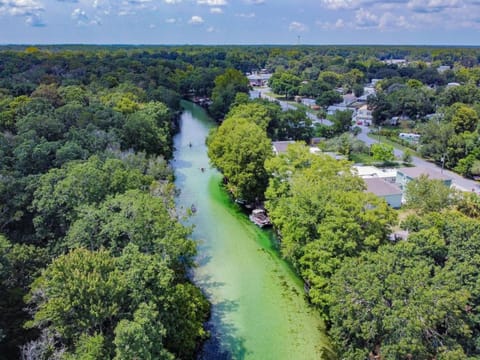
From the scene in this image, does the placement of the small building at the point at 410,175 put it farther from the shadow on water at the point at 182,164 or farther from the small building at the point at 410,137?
the shadow on water at the point at 182,164

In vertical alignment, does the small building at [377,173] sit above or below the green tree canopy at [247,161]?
below

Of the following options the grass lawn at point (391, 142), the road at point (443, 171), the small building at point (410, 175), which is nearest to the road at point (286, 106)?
the road at point (443, 171)

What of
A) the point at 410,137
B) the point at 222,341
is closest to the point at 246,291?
the point at 222,341

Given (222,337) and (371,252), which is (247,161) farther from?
(222,337)

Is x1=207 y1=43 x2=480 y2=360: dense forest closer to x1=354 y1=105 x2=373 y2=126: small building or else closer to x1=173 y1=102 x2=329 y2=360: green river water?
x1=173 y1=102 x2=329 y2=360: green river water

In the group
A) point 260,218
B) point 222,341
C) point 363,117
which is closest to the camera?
point 222,341

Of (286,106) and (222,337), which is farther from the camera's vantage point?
(286,106)

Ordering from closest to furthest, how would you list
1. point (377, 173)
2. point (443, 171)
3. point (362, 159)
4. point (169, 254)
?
point (169, 254) → point (377, 173) → point (443, 171) → point (362, 159)
